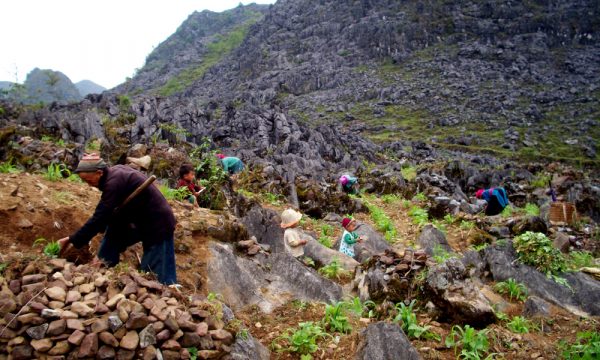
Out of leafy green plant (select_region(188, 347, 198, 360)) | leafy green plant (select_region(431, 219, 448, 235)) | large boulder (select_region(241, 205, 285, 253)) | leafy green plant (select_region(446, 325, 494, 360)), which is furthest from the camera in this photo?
leafy green plant (select_region(431, 219, 448, 235))

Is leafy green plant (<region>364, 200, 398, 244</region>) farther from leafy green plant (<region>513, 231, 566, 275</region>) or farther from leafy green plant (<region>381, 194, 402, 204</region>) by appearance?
leafy green plant (<region>513, 231, 566, 275</region>)

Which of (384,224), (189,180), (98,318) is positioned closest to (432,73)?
(384,224)

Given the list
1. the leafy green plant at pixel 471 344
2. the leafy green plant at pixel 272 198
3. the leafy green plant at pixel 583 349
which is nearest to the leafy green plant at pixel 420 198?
the leafy green plant at pixel 272 198

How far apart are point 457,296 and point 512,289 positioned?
1801 millimetres

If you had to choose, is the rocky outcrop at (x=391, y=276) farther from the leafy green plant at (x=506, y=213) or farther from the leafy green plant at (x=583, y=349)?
the leafy green plant at (x=506, y=213)

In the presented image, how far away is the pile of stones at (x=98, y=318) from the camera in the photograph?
10.5ft

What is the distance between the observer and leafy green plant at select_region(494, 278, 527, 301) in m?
6.29

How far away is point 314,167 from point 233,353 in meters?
19.2

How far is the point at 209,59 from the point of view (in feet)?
386

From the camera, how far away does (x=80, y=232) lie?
439 cm

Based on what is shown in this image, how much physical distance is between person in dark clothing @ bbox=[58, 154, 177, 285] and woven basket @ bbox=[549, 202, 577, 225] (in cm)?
1289

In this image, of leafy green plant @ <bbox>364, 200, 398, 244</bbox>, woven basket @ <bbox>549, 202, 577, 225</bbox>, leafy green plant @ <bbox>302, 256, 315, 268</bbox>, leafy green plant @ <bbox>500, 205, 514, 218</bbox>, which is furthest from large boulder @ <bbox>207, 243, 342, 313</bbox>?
woven basket @ <bbox>549, 202, 577, 225</bbox>

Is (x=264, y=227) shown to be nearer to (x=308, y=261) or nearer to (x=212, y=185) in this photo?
(x=308, y=261)

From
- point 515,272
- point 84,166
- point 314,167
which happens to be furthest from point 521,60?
point 84,166
